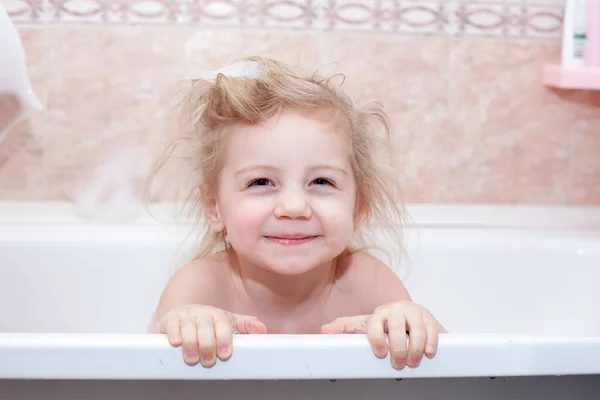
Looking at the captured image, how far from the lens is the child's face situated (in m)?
1.14

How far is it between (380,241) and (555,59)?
22.6 inches

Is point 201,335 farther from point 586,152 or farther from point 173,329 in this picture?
point 586,152

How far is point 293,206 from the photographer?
1109mm

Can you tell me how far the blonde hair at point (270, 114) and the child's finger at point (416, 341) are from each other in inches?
14.0

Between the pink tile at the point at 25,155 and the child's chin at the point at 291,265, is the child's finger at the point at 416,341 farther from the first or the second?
the pink tile at the point at 25,155

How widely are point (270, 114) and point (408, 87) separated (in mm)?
639

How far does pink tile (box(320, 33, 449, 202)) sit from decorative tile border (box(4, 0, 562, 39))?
3cm

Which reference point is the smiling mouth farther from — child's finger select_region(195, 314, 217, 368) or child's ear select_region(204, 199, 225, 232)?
child's finger select_region(195, 314, 217, 368)

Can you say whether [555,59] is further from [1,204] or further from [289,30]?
[1,204]

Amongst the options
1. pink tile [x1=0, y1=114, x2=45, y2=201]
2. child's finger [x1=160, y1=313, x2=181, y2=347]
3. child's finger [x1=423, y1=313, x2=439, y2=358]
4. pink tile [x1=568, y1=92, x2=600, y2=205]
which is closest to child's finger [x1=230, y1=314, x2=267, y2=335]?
child's finger [x1=160, y1=313, x2=181, y2=347]

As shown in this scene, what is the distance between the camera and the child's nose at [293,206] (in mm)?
1111

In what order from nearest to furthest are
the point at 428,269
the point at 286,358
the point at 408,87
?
the point at 286,358
the point at 428,269
the point at 408,87

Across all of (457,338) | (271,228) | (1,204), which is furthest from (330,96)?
(1,204)

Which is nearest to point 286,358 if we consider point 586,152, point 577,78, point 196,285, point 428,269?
point 196,285
